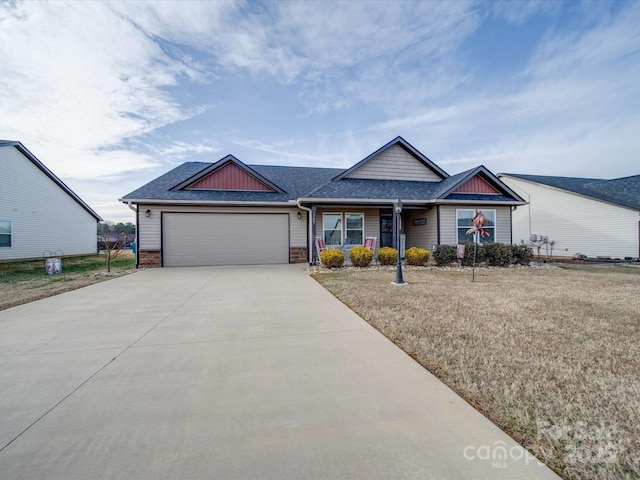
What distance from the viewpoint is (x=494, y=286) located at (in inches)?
283

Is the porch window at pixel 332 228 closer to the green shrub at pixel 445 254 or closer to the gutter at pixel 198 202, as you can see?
the gutter at pixel 198 202

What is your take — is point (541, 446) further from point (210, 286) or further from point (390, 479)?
point (210, 286)

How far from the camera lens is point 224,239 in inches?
479

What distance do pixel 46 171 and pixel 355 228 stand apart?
739 inches

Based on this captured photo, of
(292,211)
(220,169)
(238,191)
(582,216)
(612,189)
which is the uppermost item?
(220,169)

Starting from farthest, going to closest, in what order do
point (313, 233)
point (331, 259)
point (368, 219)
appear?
point (368, 219) < point (313, 233) < point (331, 259)

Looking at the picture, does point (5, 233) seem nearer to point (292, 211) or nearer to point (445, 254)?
point (292, 211)

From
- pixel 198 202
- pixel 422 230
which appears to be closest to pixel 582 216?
pixel 422 230

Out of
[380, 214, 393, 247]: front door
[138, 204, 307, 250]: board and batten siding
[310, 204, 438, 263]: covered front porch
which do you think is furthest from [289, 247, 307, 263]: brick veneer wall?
[380, 214, 393, 247]: front door

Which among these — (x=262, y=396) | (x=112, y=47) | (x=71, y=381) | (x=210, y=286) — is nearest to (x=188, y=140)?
(x=112, y=47)

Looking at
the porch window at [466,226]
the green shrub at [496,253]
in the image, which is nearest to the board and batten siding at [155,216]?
the porch window at [466,226]

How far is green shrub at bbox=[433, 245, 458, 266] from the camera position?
11.1 m

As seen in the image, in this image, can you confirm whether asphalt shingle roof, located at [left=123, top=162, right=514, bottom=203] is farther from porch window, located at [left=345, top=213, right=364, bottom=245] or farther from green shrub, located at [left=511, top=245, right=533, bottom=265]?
green shrub, located at [left=511, top=245, right=533, bottom=265]

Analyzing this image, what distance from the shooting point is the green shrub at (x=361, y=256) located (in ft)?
35.0
